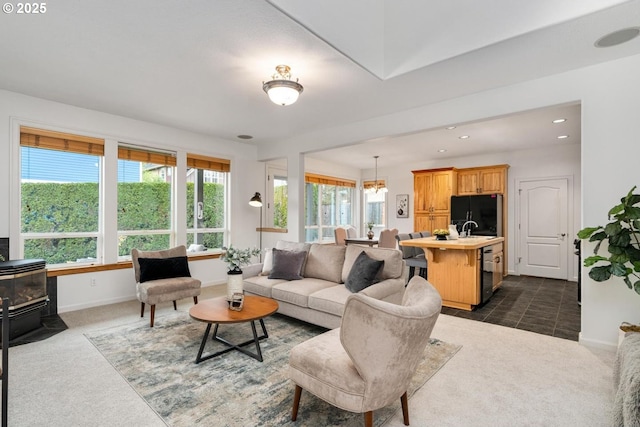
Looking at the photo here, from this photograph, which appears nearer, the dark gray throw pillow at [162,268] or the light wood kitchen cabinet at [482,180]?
the dark gray throw pillow at [162,268]

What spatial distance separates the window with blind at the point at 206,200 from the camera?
17.8 feet

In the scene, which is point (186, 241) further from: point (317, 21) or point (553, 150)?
point (553, 150)

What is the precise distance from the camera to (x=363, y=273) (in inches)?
127

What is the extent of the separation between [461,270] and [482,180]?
11.6 feet

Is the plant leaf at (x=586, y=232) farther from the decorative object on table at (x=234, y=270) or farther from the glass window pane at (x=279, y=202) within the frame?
the glass window pane at (x=279, y=202)

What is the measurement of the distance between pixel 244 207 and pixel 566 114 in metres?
5.40

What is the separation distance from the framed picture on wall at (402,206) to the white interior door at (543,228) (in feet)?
8.58

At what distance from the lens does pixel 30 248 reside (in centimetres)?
388

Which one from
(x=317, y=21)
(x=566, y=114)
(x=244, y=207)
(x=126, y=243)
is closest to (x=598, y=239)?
(x=566, y=114)

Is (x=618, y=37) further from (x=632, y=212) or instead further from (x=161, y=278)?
(x=161, y=278)

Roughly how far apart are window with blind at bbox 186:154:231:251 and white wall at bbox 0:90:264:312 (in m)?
0.17

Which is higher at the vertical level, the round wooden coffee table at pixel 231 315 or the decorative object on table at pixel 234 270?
the decorative object on table at pixel 234 270

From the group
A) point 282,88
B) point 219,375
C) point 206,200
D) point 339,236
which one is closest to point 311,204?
point 339,236

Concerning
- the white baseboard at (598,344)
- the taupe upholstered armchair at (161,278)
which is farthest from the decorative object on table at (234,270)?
the white baseboard at (598,344)
